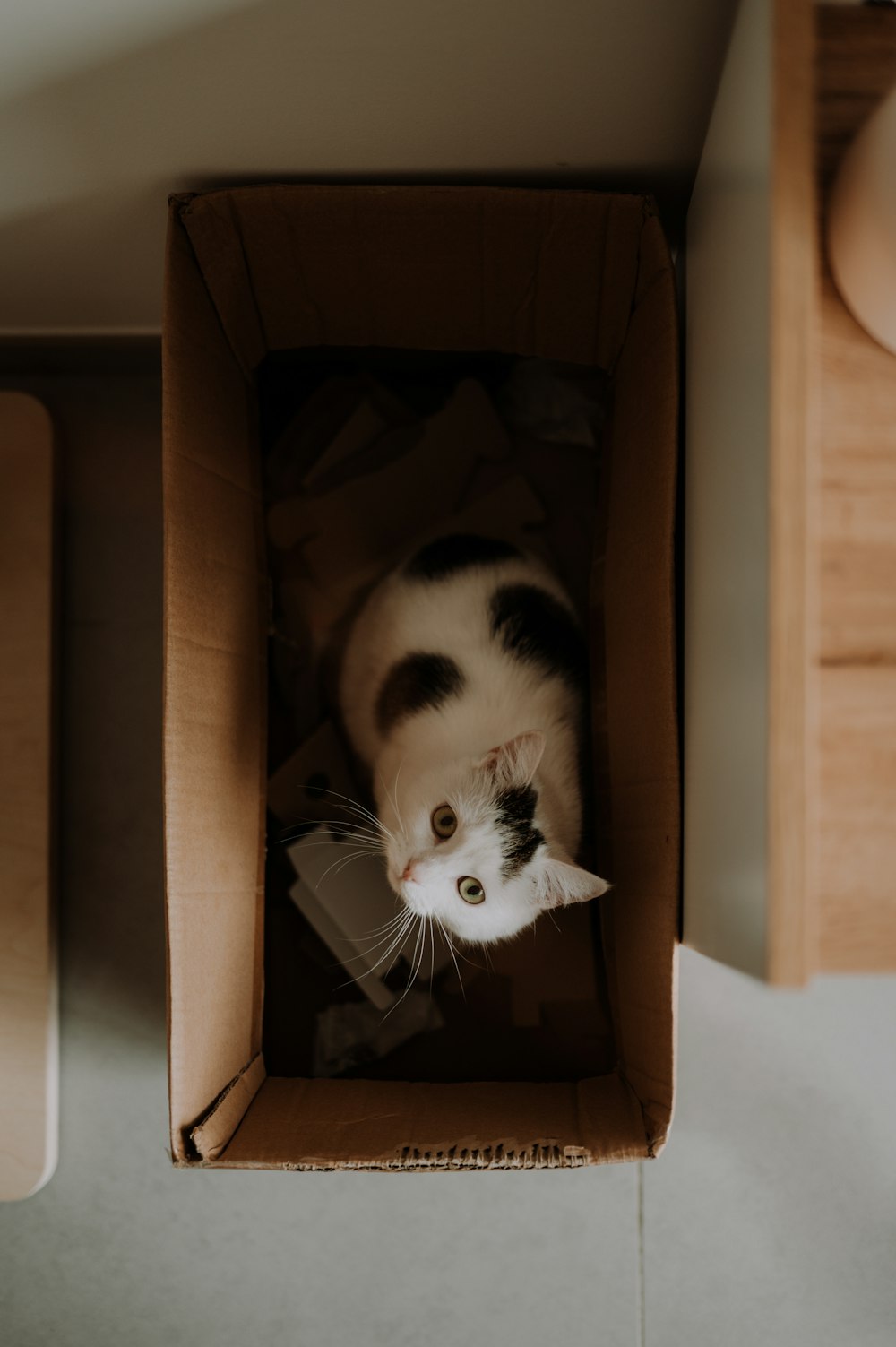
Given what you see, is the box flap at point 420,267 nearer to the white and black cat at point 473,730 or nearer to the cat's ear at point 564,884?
the white and black cat at point 473,730

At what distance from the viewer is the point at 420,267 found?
3.26ft

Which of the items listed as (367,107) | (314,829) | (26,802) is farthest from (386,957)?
(367,107)

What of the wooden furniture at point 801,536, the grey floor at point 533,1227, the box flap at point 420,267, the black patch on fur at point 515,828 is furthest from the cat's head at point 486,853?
the box flap at point 420,267

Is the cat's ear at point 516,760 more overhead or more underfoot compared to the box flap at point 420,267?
more underfoot

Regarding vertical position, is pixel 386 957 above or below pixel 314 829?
below

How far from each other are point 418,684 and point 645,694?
27cm

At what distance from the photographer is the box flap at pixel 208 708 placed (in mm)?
868

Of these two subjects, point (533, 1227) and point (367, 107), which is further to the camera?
point (533, 1227)

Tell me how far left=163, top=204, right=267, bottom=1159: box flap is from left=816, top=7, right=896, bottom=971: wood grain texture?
1.98 feet

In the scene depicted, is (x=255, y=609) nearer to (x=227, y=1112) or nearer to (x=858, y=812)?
(x=227, y=1112)

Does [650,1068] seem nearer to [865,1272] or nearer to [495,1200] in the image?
[495,1200]

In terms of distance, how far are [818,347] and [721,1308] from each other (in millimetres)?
1231

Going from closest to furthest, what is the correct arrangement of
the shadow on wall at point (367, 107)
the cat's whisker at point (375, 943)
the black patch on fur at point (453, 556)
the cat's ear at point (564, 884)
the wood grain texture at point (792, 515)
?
the wood grain texture at point (792, 515) < the shadow on wall at point (367, 107) < the cat's ear at point (564, 884) < the black patch on fur at point (453, 556) < the cat's whisker at point (375, 943)

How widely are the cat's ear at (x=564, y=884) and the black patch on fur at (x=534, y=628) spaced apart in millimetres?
263
